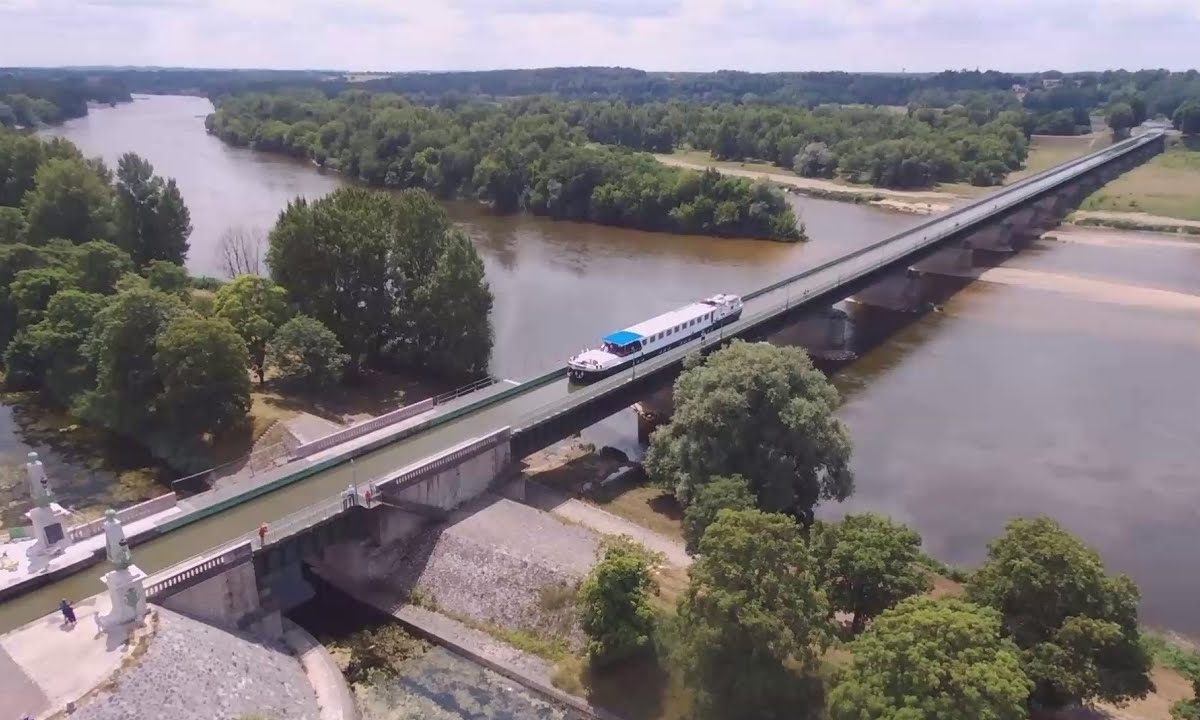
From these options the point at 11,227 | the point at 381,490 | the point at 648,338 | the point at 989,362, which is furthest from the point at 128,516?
the point at 989,362

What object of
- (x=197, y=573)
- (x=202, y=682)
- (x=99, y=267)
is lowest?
(x=202, y=682)

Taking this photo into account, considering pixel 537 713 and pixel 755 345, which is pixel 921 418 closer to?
pixel 755 345

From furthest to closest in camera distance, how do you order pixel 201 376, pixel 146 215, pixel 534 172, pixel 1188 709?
pixel 534 172 → pixel 146 215 → pixel 201 376 → pixel 1188 709

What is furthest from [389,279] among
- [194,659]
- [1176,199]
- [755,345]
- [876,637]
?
[1176,199]

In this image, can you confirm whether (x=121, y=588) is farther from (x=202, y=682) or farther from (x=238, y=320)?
(x=238, y=320)

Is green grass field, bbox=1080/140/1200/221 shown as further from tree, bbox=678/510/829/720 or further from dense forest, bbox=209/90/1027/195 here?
tree, bbox=678/510/829/720
